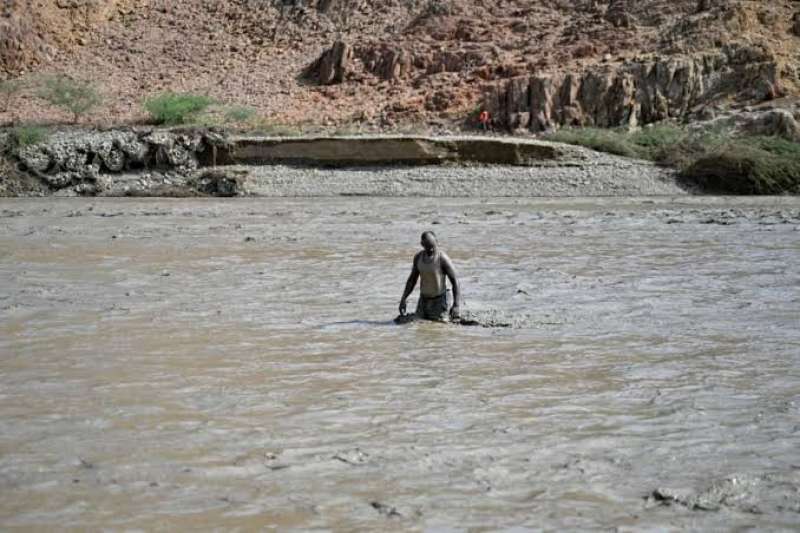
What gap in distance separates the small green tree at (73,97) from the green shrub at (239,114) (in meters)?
5.02

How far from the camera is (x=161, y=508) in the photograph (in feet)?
15.6

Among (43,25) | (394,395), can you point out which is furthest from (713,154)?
(43,25)

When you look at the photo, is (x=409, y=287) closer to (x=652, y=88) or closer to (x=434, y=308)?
(x=434, y=308)

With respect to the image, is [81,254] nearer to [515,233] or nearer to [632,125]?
[515,233]

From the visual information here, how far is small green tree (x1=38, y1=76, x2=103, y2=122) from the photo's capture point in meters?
37.4

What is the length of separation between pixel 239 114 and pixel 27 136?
7.02 m

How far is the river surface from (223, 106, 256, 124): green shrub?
2109 centimetres

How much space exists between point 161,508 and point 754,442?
3.12 metres

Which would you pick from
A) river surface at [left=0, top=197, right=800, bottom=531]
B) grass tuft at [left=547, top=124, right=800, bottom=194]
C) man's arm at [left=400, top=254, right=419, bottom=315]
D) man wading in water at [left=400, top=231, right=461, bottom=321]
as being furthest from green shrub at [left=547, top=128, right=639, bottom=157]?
man's arm at [left=400, top=254, right=419, bottom=315]

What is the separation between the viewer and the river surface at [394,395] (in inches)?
190

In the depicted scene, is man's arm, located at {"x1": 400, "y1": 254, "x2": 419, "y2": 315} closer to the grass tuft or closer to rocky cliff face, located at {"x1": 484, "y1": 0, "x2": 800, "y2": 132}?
the grass tuft

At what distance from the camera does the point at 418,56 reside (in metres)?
Answer: 39.7

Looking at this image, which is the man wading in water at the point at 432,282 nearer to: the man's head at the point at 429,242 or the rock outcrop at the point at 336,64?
the man's head at the point at 429,242

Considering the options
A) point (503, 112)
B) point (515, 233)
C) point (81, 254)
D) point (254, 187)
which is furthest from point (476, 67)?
point (81, 254)
